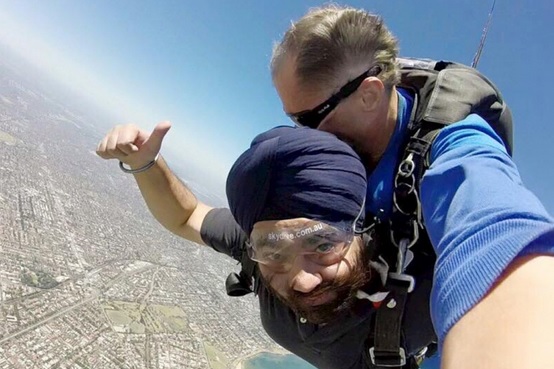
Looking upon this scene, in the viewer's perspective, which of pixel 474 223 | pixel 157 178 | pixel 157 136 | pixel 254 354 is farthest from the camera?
pixel 254 354

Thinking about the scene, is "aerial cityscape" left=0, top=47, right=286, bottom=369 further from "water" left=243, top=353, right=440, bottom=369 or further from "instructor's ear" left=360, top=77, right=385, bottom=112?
"instructor's ear" left=360, top=77, right=385, bottom=112

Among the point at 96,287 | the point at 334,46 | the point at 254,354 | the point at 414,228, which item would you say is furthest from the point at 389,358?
the point at 96,287

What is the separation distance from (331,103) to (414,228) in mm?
351

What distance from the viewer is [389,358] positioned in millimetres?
842

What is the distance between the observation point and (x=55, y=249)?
18047mm

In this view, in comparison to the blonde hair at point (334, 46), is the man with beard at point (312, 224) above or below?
below

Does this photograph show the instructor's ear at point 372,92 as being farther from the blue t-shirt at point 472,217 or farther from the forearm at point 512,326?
the forearm at point 512,326

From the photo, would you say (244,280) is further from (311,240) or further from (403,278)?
(403,278)

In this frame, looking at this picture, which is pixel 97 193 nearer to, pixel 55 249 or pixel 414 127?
pixel 55 249

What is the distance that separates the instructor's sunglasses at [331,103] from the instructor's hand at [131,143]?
416mm

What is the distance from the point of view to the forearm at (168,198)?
4.18 feet

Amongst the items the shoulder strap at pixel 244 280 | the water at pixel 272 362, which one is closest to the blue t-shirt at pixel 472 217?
the shoulder strap at pixel 244 280

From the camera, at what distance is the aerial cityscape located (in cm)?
1196

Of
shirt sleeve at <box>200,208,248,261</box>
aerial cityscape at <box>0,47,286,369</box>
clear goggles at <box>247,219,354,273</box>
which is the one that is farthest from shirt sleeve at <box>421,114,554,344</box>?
aerial cityscape at <box>0,47,286,369</box>
